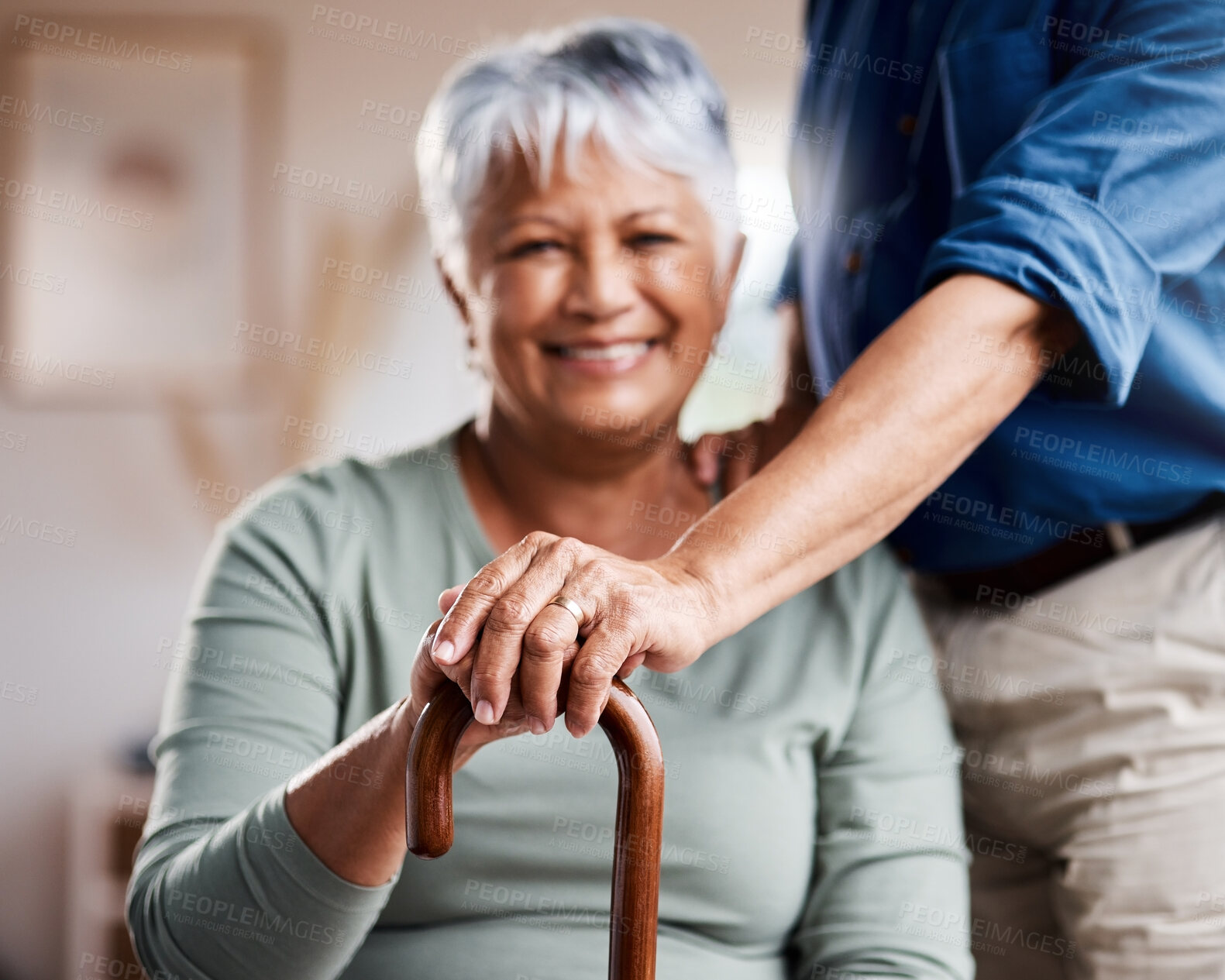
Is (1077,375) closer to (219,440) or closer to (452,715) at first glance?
(452,715)

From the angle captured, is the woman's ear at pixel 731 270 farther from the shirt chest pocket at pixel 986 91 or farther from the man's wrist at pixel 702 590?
the man's wrist at pixel 702 590

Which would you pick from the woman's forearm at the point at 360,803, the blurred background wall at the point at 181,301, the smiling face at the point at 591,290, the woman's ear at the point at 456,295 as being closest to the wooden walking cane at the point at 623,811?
the woman's forearm at the point at 360,803

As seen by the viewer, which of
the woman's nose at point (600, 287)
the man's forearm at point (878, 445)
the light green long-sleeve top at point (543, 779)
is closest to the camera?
the man's forearm at point (878, 445)

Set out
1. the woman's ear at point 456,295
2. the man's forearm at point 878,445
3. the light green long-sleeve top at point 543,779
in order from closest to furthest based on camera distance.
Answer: the man's forearm at point 878,445 < the light green long-sleeve top at point 543,779 < the woman's ear at point 456,295

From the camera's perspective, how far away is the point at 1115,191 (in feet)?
3.00

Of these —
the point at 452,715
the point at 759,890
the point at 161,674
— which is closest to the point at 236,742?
the point at 452,715

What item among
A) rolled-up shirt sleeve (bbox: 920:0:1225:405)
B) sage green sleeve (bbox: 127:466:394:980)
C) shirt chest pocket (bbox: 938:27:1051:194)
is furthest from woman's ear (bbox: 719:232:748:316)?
sage green sleeve (bbox: 127:466:394:980)

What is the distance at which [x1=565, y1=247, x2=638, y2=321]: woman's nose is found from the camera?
1.15 metres

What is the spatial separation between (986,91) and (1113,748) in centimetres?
66

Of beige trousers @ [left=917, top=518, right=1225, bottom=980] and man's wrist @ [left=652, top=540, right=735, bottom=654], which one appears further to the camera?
beige trousers @ [left=917, top=518, right=1225, bottom=980]

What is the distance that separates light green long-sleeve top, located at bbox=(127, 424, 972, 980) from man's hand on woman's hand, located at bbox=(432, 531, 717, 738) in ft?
0.97

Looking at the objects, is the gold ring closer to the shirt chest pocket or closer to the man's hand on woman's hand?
A: the man's hand on woman's hand

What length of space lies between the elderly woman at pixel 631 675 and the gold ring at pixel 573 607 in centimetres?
24

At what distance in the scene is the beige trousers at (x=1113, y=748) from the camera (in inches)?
43.8
